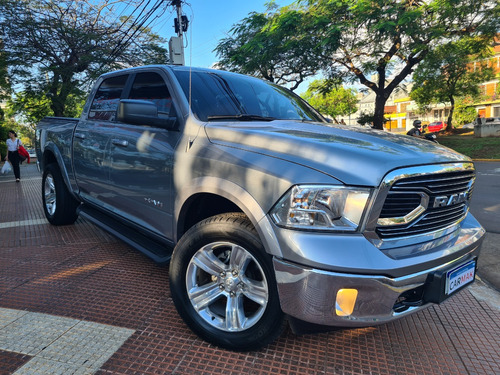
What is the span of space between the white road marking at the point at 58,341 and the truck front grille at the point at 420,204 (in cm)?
175

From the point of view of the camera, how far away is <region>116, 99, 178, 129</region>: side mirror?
2574 millimetres

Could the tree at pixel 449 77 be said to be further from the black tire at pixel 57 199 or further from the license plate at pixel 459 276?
the license plate at pixel 459 276

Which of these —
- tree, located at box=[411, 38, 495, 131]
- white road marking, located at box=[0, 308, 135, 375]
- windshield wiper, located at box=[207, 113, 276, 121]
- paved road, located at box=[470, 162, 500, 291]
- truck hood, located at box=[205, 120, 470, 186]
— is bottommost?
paved road, located at box=[470, 162, 500, 291]

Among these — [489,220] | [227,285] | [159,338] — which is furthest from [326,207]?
[489,220]

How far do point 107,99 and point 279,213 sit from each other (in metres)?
2.85

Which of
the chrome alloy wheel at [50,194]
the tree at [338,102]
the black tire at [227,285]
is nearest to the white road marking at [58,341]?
the black tire at [227,285]

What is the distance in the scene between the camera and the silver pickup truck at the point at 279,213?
176cm

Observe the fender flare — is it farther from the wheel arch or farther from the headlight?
the headlight

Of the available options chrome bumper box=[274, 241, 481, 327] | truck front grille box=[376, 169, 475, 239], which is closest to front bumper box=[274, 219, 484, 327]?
chrome bumper box=[274, 241, 481, 327]

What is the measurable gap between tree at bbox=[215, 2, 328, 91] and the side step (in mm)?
12980

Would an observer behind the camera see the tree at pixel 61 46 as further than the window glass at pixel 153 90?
Yes

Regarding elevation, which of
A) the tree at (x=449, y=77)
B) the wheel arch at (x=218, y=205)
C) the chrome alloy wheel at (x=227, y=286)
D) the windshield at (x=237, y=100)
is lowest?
the chrome alloy wheel at (x=227, y=286)

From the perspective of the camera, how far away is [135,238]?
314 cm

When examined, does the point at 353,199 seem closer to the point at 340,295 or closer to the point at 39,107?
the point at 340,295
